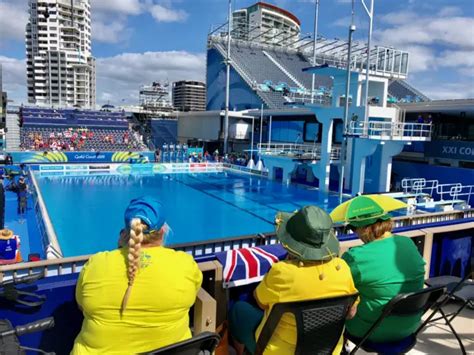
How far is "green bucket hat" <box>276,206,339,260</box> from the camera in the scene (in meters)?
1.91

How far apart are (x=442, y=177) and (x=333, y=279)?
18.2 meters

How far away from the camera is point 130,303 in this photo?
5.54 feet

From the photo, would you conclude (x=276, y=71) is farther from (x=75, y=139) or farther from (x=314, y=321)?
(x=314, y=321)

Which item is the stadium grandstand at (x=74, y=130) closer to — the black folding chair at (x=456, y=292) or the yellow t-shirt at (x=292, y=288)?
the black folding chair at (x=456, y=292)

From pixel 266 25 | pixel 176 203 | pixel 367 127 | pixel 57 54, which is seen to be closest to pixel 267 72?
pixel 367 127

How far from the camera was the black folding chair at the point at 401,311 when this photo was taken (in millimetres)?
2045

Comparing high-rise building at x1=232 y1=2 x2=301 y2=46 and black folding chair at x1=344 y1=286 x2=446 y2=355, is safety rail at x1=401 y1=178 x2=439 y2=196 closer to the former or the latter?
black folding chair at x1=344 y1=286 x2=446 y2=355

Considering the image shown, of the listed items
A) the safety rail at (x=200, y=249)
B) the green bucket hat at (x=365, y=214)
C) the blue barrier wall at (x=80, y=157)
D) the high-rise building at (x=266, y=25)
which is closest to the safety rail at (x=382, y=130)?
the safety rail at (x=200, y=249)

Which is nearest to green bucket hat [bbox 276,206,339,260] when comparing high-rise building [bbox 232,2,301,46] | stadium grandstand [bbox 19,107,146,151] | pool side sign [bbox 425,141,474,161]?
pool side sign [bbox 425,141,474,161]

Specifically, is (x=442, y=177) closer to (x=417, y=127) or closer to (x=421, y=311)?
(x=417, y=127)

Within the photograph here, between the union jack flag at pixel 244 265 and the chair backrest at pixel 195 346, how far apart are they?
915mm

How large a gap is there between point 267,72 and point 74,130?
1954cm

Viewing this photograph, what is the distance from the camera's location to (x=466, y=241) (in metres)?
4.11

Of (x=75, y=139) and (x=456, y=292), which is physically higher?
(x=75, y=139)
